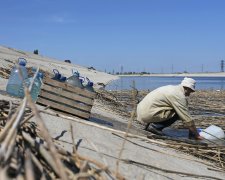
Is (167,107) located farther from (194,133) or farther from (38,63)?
(38,63)

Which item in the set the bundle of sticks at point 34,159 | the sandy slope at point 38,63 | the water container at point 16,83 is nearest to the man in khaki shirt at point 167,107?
the water container at point 16,83

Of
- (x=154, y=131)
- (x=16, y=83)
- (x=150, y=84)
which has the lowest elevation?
(x=150, y=84)

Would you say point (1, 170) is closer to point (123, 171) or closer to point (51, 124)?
point (123, 171)

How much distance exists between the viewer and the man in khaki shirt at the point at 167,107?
7570 millimetres

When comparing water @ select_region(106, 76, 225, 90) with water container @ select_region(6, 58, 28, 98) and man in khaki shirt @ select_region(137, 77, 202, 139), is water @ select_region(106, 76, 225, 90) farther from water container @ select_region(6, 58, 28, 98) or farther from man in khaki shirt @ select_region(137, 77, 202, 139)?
water container @ select_region(6, 58, 28, 98)

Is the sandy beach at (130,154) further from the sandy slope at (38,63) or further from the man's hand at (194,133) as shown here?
the sandy slope at (38,63)

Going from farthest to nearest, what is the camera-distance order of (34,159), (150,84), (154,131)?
1. (150,84)
2. (154,131)
3. (34,159)

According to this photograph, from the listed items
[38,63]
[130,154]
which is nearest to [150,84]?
[38,63]

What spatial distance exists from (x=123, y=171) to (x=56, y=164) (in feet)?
6.17

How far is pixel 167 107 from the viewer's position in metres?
7.96

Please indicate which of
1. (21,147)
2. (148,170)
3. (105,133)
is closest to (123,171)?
(148,170)

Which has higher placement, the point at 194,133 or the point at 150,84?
the point at 194,133

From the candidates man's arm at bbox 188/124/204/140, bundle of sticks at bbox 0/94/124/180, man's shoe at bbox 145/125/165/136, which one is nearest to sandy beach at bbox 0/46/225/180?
bundle of sticks at bbox 0/94/124/180

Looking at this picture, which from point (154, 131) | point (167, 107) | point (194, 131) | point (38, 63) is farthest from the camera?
point (38, 63)
